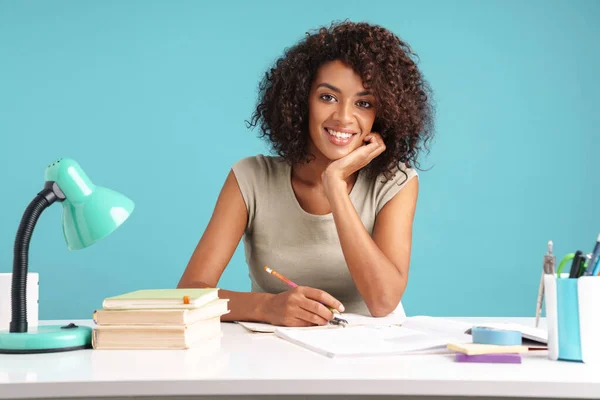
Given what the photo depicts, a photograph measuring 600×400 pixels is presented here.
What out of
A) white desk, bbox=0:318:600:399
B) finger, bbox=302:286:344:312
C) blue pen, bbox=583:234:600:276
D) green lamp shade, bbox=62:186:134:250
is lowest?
white desk, bbox=0:318:600:399

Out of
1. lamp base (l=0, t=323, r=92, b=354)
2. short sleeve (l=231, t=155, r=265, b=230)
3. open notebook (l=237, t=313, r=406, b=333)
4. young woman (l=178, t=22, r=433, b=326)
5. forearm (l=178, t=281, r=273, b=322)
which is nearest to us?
lamp base (l=0, t=323, r=92, b=354)

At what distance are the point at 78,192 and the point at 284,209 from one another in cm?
98

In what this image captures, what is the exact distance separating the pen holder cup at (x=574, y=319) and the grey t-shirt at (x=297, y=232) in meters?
0.97

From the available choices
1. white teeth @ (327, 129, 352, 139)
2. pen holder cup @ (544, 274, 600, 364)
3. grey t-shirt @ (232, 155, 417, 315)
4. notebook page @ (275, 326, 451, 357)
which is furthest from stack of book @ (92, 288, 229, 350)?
white teeth @ (327, 129, 352, 139)

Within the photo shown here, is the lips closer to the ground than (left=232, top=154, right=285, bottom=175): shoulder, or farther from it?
farther from it

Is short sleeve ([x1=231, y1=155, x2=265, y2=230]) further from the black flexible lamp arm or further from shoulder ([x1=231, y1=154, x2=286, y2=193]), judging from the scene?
the black flexible lamp arm

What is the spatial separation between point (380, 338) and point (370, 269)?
543mm

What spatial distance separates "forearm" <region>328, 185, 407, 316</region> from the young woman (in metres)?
0.03

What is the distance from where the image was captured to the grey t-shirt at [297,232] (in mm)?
2113

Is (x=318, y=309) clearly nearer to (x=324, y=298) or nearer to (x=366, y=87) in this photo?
(x=324, y=298)

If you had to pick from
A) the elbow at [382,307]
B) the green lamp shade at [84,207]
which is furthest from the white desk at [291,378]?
the elbow at [382,307]

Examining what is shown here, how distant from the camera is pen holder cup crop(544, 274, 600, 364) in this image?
3.67ft

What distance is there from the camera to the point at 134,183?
3.97 metres

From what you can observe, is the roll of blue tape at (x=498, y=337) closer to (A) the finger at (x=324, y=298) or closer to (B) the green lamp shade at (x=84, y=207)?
(A) the finger at (x=324, y=298)
